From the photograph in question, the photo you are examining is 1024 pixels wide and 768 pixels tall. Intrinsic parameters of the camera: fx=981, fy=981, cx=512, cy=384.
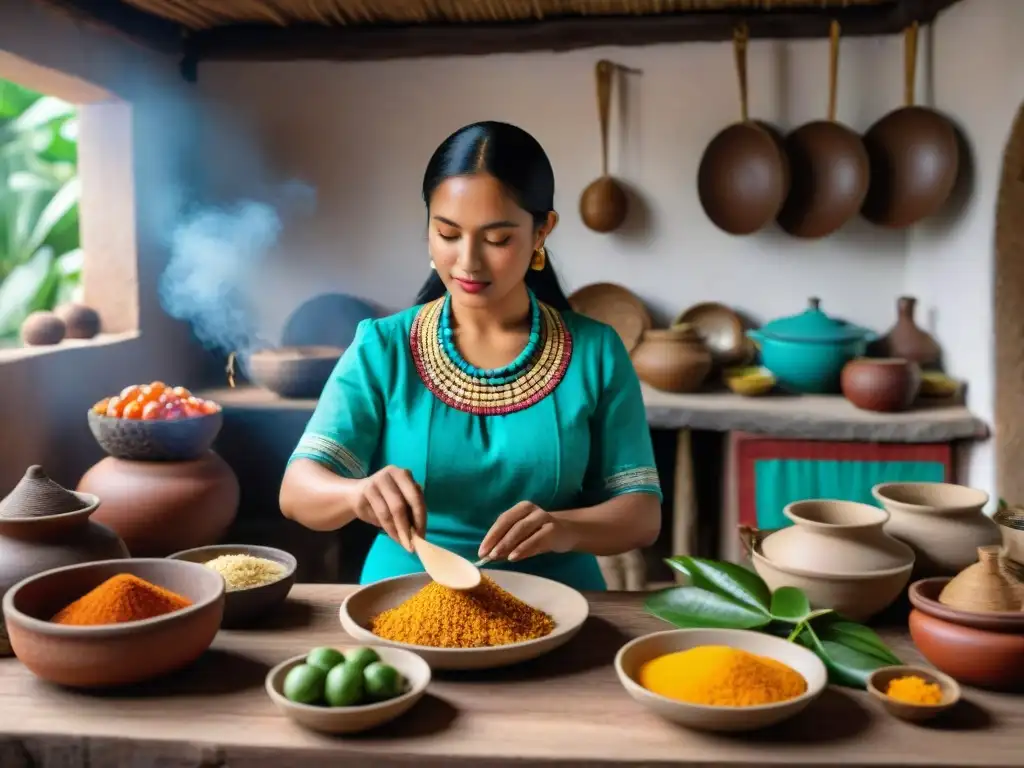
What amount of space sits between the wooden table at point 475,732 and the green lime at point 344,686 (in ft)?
0.13

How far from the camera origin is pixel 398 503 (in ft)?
4.37

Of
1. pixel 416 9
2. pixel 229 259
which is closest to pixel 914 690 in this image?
pixel 416 9

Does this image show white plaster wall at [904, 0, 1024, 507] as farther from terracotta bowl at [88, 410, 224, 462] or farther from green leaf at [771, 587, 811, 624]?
terracotta bowl at [88, 410, 224, 462]

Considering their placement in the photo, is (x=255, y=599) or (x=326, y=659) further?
(x=255, y=599)

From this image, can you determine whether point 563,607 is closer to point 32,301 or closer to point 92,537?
point 92,537

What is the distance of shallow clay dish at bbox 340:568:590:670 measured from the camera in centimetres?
115

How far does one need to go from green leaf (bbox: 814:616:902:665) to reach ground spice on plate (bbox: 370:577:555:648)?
1.13ft

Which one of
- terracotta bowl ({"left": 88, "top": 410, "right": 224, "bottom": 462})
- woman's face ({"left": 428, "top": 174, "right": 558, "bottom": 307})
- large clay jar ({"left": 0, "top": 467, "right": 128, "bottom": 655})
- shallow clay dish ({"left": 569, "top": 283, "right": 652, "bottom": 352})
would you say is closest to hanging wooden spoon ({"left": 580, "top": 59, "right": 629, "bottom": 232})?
shallow clay dish ({"left": 569, "top": 283, "right": 652, "bottom": 352})

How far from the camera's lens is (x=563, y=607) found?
135 cm

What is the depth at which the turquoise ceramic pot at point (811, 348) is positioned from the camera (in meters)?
3.23

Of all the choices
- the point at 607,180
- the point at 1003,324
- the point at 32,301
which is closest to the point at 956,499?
the point at 1003,324

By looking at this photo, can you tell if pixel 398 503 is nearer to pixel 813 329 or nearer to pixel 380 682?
pixel 380 682

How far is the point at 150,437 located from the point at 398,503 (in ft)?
4.91

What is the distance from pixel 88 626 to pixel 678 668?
2.14 feet
